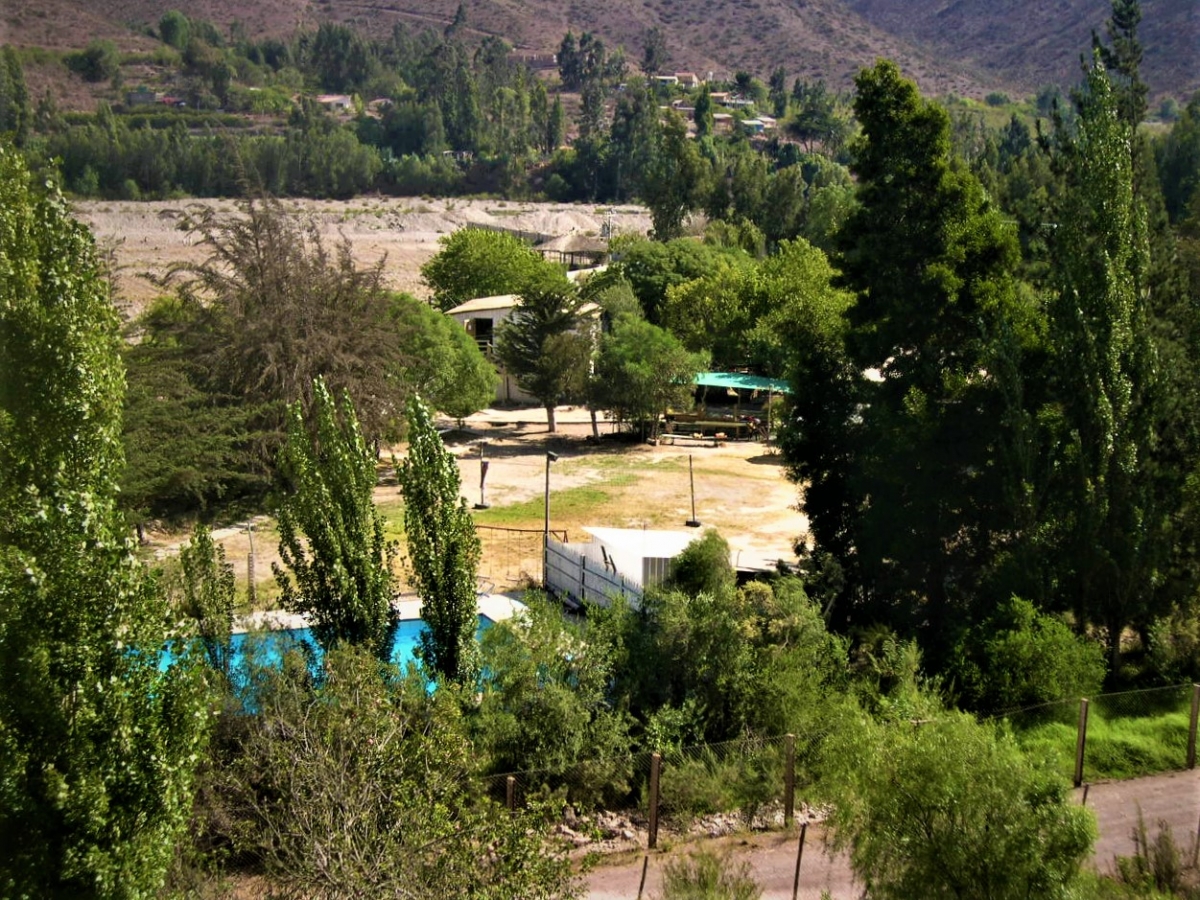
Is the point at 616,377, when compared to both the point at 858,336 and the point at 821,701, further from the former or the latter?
the point at 821,701

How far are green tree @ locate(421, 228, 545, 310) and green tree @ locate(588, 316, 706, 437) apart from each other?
16.0 metres

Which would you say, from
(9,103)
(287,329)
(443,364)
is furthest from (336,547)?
(9,103)

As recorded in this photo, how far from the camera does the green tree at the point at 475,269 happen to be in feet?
171

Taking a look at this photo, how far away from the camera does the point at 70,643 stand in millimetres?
8305

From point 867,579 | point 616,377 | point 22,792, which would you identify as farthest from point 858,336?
point 616,377

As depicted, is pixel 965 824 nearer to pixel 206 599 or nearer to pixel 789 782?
pixel 789 782

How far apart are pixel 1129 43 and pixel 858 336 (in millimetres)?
15626

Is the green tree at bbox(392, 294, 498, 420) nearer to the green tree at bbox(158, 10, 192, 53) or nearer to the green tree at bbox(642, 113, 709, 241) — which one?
the green tree at bbox(642, 113, 709, 241)

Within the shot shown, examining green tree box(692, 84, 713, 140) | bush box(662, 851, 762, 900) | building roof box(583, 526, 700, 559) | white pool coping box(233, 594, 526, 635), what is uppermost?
green tree box(692, 84, 713, 140)

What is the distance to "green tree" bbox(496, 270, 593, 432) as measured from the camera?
3662 cm

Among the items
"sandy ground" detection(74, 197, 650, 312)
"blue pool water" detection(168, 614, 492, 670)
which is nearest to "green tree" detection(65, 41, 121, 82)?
"sandy ground" detection(74, 197, 650, 312)

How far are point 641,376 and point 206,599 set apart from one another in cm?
2224

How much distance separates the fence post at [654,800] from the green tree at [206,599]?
5345 millimetres

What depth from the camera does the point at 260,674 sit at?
41.7 feet
